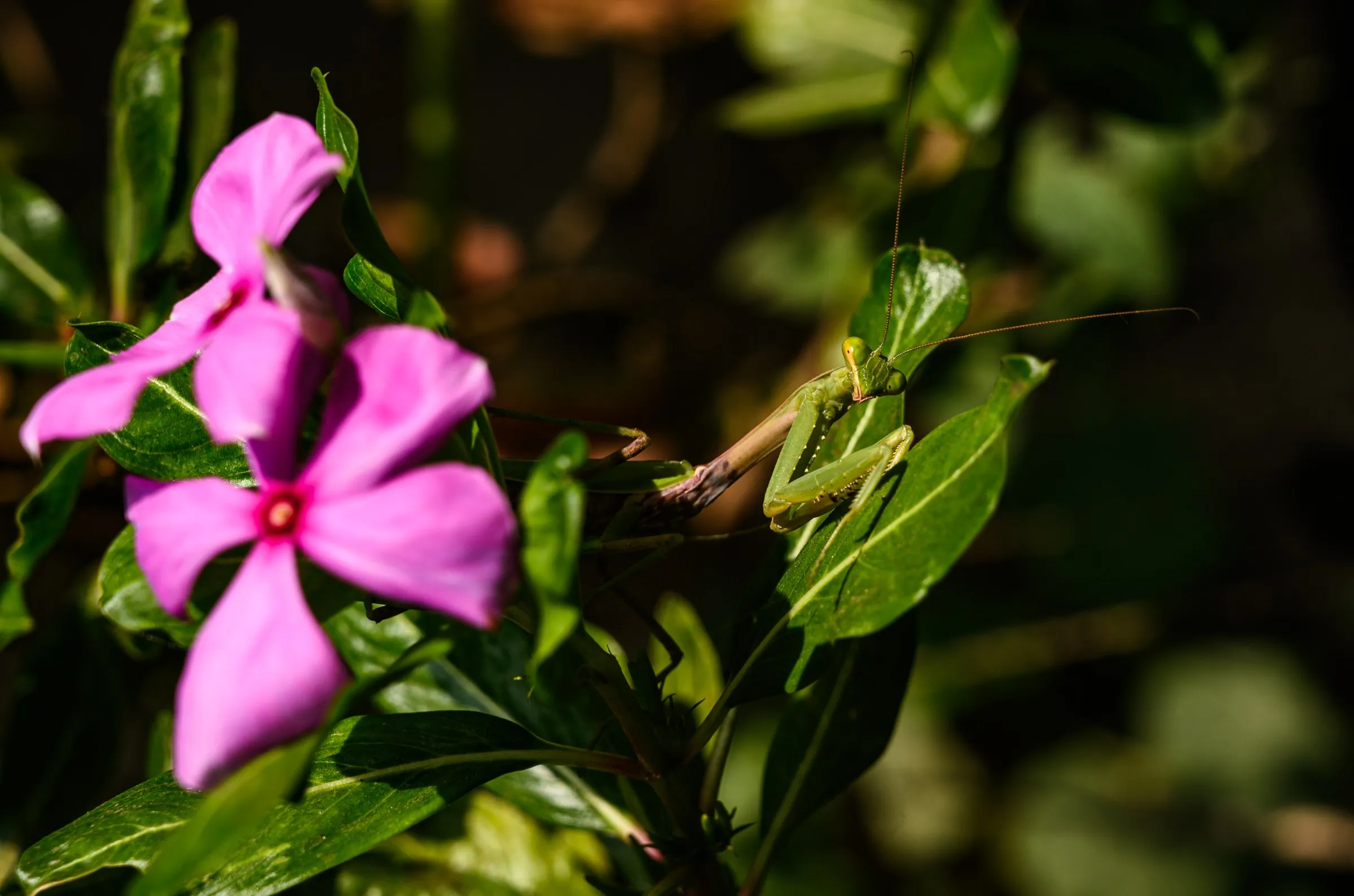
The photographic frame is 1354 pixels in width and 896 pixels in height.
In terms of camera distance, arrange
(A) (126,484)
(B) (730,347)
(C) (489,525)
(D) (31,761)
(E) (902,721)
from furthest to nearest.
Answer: (B) (730,347), (E) (902,721), (D) (31,761), (A) (126,484), (C) (489,525)

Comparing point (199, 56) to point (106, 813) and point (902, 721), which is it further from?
point (902, 721)

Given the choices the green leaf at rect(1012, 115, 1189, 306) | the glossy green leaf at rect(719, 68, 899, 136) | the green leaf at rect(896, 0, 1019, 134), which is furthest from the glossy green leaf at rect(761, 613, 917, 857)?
the green leaf at rect(1012, 115, 1189, 306)

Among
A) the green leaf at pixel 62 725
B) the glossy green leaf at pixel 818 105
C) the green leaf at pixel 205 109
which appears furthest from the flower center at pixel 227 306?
the glossy green leaf at pixel 818 105

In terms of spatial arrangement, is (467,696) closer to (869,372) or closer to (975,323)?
(869,372)

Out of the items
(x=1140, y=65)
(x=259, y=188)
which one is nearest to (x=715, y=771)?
(x=259, y=188)

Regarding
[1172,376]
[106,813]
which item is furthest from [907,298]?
[1172,376]
